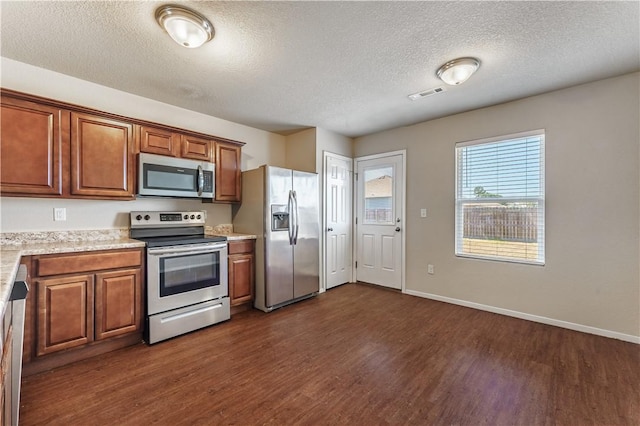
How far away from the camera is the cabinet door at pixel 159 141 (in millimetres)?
2915

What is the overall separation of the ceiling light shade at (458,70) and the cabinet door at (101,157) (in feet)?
9.72

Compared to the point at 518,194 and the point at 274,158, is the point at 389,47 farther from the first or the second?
the point at 274,158

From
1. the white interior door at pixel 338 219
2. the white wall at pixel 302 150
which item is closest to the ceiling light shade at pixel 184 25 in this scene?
the white wall at pixel 302 150

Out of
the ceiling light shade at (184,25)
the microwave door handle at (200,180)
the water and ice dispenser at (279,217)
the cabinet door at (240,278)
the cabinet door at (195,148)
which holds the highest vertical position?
the ceiling light shade at (184,25)

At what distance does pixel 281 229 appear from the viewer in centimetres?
356

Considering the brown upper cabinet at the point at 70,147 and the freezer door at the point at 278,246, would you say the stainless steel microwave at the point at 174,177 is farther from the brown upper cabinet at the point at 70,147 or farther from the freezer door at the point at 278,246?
the freezer door at the point at 278,246

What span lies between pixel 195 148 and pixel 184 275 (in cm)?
143

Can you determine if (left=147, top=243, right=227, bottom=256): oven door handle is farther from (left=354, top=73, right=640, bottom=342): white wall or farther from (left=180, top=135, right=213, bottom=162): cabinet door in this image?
(left=354, top=73, right=640, bottom=342): white wall

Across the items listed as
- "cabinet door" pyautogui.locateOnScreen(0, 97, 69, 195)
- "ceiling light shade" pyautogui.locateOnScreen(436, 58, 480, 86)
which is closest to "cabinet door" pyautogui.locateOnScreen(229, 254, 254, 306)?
"cabinet door" pyautogui.locateOnScreen(0, 97, 69, 195)

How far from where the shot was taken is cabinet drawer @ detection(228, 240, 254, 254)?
10.9 ft

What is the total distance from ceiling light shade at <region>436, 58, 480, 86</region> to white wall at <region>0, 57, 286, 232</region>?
2.74 metres

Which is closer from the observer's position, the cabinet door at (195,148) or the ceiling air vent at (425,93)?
the ceiling air vent at (425,93)

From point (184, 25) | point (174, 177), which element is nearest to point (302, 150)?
point (174, 177)

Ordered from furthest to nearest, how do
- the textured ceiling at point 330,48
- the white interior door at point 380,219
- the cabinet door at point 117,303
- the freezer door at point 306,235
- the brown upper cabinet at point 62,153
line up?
the white interior door at point 380,219, the freezer door at point 306,235, the cabinet door at point 117,303, the brown upper cabinet at point 62,153, the textured ceiling at point 330,48
